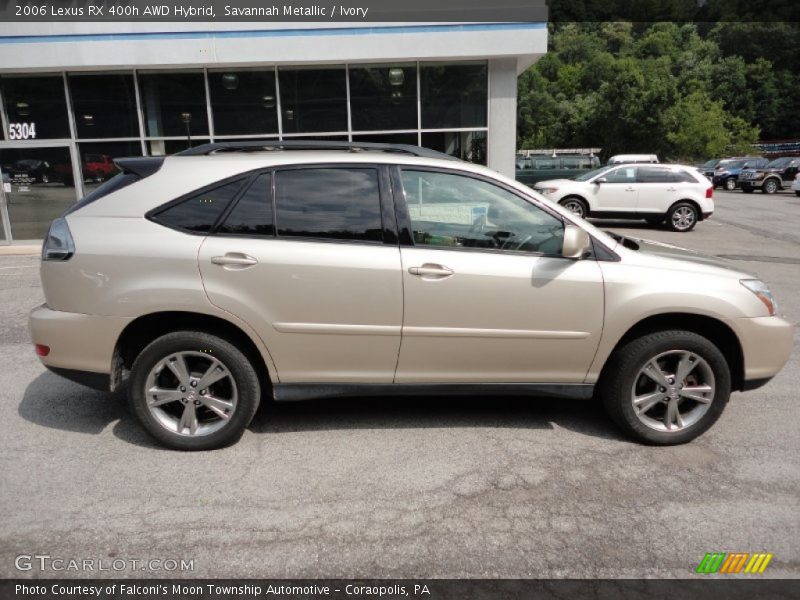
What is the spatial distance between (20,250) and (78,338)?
11.7 m

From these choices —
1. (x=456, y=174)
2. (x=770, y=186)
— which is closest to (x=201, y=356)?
(x=456, y=174)

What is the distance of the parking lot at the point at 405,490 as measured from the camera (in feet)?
9.29

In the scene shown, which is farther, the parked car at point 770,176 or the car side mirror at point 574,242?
the parked car at point 770,176

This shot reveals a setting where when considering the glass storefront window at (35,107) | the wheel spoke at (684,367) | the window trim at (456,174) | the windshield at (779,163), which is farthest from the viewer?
the windshield at (779,163)

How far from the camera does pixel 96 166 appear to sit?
563 inches

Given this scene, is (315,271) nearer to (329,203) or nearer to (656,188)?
(329,203)

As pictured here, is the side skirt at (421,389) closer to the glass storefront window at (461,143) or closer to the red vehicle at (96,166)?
the glass storefront window at (461,143)

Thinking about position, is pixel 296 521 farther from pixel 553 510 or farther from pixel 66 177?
pixel 66 177

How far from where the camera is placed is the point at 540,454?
3.78 meters

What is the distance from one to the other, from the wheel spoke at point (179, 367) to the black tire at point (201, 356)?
47mm

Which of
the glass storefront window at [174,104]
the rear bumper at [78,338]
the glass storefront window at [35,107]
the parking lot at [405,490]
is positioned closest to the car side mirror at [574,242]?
the parking lot at [405,490]

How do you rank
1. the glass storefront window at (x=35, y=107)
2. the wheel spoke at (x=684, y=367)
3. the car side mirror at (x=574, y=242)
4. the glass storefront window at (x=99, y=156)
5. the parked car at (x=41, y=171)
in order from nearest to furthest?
1. the car side mirror at (x=574, y=242)
2. the wheel spoke at (x=684, y=367)
3. the glass storefront window at (x=35, y=107)
4. the parked car at (x=41, y=171)
5. the glass storefront window at (x=99, y=156)

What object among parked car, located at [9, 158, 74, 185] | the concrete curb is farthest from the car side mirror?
parked car, located at [9, 158, 74, 185]

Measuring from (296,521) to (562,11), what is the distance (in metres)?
113
